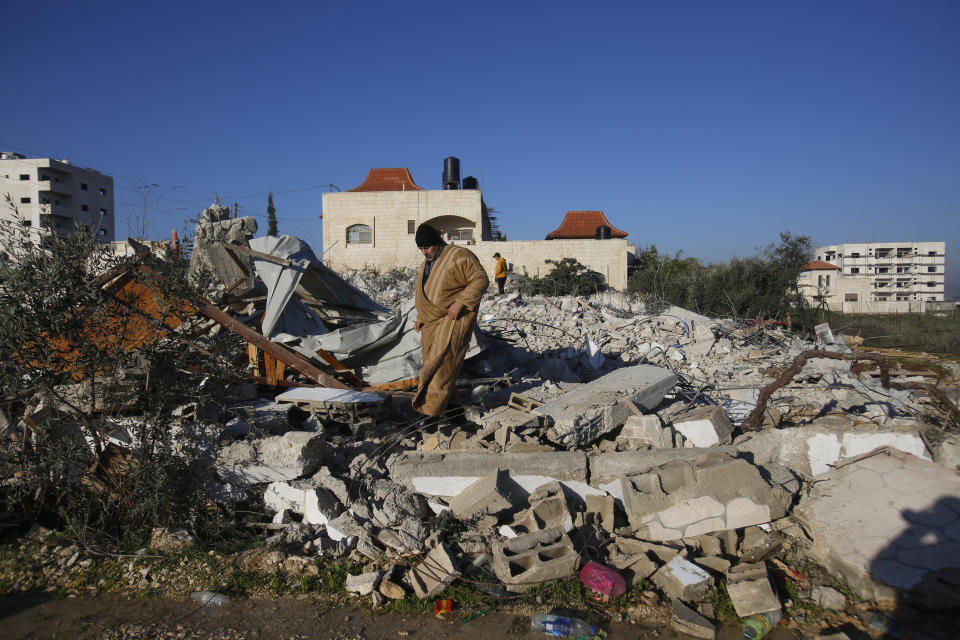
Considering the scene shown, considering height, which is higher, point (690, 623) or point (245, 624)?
point (690, 623)

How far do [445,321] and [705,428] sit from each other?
6.81ft

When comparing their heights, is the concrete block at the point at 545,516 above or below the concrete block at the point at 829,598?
above

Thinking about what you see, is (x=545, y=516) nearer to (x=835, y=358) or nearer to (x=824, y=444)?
(x=824, y=444)

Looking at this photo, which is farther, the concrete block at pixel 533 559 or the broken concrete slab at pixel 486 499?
the broken concrete slab at pixel 486 499

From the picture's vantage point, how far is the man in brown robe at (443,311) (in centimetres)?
439

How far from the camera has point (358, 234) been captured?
25.5 metres

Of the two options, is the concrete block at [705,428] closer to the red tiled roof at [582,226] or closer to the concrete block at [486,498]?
the concrete block at [486,498]

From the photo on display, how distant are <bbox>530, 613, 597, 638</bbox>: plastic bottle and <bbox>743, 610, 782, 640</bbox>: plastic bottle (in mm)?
708

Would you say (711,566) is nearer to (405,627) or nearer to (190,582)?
(405,627)

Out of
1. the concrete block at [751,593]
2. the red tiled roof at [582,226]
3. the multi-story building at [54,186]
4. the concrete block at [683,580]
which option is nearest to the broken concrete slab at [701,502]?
the concrete block at [683,580]

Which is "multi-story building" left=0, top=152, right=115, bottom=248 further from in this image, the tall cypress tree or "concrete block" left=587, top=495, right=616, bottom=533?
"concrete block" left=587, top=495, right=616, bottom=533

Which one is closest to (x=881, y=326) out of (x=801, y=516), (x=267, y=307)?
(x=801, y=516)

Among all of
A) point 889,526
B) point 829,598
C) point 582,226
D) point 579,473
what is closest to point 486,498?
point 579,473

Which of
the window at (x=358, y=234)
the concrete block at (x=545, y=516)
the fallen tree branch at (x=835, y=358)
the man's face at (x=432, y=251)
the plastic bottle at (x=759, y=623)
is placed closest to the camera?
the plastic bottle at (x=759, y=623)
